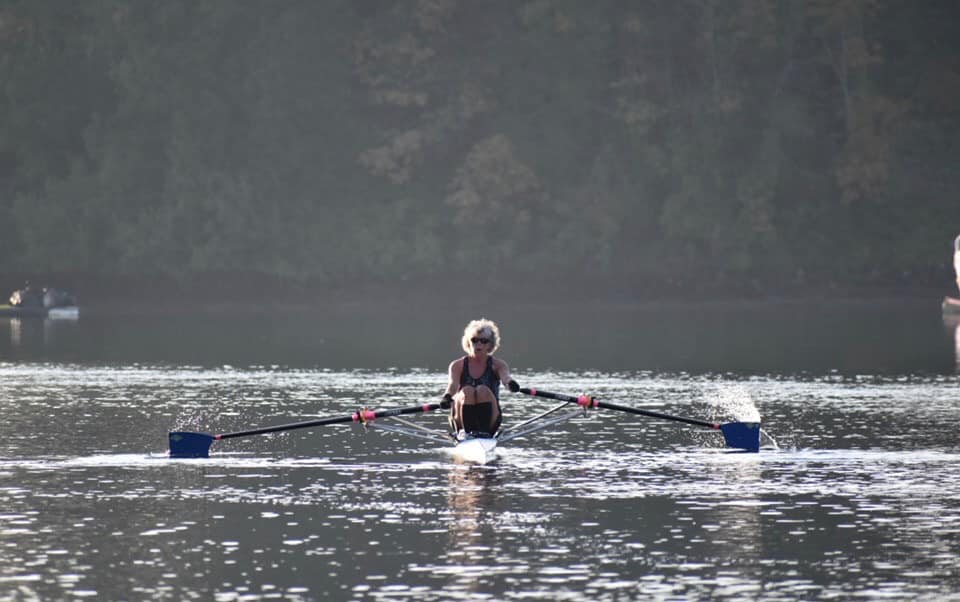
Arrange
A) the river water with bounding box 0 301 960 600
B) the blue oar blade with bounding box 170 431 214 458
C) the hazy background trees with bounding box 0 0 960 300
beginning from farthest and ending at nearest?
the hazy background trees with bounding box 0 0 960 300 < the blue oar blade with bounding box 170 431 214 458 < the river water with bounding box 0 301 960 600

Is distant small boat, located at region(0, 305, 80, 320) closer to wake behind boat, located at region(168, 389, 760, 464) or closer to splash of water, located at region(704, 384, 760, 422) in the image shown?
splash of water, located at region(704, 384, 760, 422)

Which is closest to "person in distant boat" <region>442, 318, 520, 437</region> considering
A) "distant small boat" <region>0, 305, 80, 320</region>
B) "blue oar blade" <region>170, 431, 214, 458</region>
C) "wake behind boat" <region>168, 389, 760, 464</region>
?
"wake behind boat" <region>168, 389, 760, 464</region>

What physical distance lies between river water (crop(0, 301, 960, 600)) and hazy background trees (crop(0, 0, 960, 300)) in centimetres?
5312

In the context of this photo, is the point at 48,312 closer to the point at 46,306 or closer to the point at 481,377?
the point at 46,306

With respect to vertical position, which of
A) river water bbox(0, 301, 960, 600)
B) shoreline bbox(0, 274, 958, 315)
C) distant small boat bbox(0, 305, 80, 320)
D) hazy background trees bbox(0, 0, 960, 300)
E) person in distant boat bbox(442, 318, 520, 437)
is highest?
hazy background trees bbox(0, 0, 960, 300)

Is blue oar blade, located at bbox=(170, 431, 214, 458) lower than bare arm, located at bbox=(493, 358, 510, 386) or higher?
lower

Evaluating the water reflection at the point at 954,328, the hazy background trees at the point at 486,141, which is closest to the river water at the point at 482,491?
the water reflection at the point at 954,328

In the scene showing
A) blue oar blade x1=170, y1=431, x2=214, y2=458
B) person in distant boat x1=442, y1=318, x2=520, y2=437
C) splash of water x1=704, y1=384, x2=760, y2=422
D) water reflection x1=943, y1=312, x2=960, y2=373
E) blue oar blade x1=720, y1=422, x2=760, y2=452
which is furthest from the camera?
water reflection x1=943, y1=312, x2=960, y2=373

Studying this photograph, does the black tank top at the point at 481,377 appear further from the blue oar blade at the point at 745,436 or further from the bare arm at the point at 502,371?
the blue oar blade at the point at 745,436

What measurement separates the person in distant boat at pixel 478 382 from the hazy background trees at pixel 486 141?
74.5 m

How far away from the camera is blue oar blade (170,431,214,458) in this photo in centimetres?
2745

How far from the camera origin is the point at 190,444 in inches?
1083

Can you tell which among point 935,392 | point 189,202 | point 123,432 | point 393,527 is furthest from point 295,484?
point 189,202

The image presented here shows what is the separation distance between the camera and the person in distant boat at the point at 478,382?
26.4m
